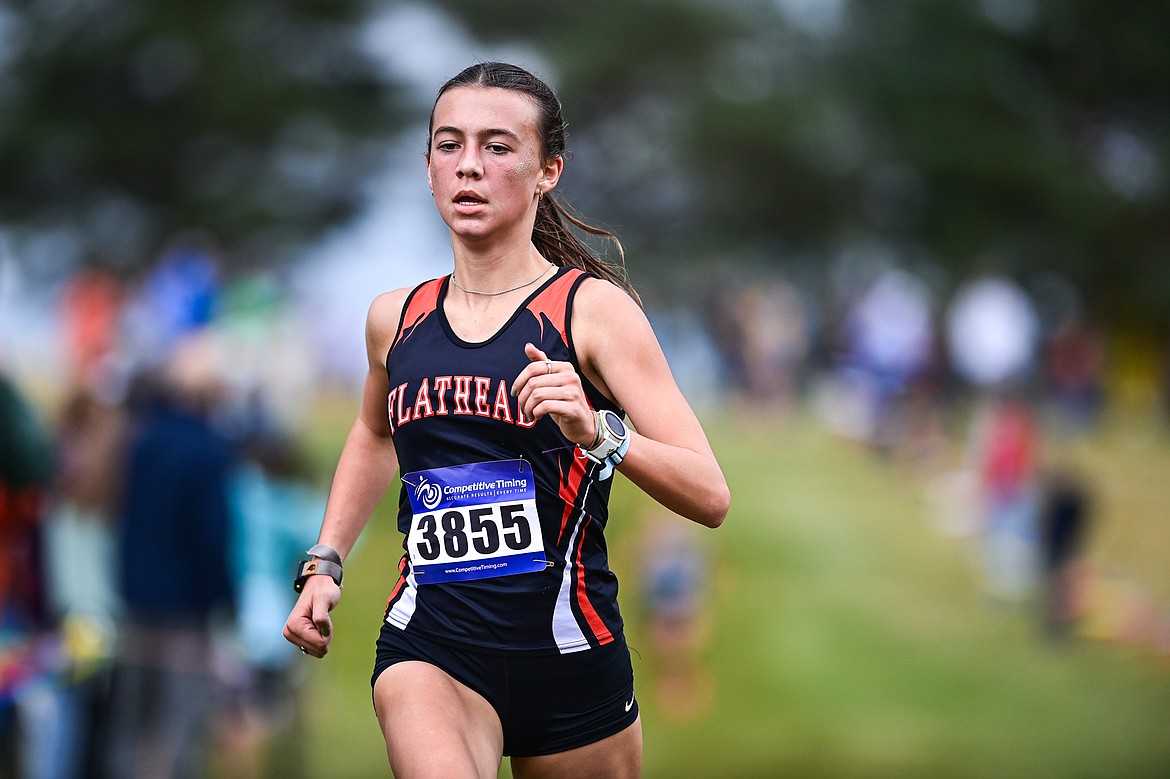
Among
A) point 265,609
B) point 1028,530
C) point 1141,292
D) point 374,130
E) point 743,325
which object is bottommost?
point 265,609

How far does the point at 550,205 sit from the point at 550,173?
0.23 metres

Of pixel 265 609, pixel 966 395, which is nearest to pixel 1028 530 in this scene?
pixel 966 395

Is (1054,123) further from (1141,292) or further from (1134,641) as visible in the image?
(1134,641)

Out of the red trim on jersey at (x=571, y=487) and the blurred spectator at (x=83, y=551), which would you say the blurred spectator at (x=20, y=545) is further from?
the red trim on jersey at (x=571, y=487)

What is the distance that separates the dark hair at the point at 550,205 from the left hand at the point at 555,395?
0.57 meters

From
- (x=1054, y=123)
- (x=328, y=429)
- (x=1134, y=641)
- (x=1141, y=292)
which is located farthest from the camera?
(x=1054, y=123)

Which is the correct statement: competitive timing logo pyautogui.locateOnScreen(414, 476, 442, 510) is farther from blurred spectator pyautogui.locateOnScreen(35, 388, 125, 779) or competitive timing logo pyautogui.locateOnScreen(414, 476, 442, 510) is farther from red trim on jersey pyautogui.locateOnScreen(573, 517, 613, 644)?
blurred spectator pyautogui.locateOnScreen(35, 388, 125, 779)

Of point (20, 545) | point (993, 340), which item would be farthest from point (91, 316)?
point (20, 545)

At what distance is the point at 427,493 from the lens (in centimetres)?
348

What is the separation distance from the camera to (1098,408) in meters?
18.5

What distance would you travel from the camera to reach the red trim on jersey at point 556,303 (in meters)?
3.43

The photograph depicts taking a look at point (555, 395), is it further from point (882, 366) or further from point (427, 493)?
point (882, 366)

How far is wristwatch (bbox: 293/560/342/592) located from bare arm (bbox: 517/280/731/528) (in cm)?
83

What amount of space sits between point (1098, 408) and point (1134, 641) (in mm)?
5038
